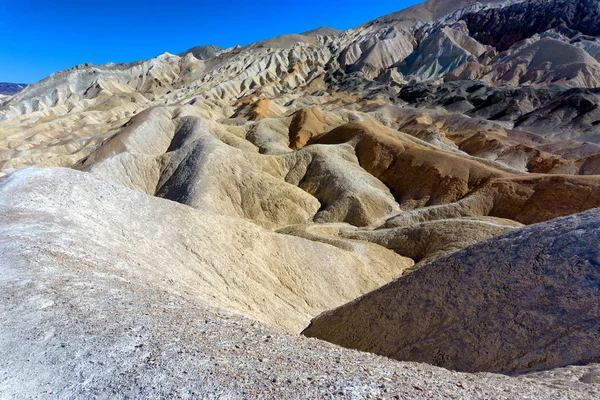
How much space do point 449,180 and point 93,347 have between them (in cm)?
3537

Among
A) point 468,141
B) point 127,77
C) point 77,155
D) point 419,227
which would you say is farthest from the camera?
point 127,77

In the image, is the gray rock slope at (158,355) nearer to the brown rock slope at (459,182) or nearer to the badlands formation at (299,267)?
the badlands formation at (299,267)

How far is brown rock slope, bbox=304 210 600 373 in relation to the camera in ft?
30.8

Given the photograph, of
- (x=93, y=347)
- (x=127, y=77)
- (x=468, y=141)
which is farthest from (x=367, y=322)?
(x=127, y=77)

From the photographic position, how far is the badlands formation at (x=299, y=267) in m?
6.96

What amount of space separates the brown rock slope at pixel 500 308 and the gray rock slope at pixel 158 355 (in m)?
1.80

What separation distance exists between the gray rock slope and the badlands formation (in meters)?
0.04

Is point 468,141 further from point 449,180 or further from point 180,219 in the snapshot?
point 180,219

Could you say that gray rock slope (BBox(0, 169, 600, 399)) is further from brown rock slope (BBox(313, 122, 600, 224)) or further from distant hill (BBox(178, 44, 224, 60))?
distant hill (BBox(178, 44, 224, 60))

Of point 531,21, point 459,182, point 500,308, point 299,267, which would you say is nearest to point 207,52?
point 531,21

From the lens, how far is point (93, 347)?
7.39 meters

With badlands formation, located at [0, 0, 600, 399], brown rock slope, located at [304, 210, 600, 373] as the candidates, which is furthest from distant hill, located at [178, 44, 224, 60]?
brown rock slope, located at [304, 210, 600, 373]

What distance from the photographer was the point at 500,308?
1076cm

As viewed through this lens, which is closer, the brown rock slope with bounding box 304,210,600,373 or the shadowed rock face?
the brown rock slope with bounding box 304,210,600,373
